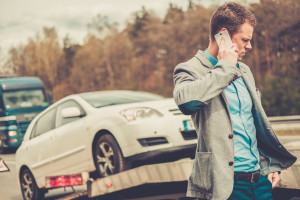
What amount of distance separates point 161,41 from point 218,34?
151 ft

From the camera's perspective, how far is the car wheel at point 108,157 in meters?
5.74

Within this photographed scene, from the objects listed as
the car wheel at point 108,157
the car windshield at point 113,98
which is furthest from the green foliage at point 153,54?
the car wheel at point 108,157

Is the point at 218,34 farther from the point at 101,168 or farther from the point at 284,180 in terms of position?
the point at 101,168

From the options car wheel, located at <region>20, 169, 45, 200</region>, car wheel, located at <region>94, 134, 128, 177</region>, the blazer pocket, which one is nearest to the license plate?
car wheel, located at <region>94, 134, 128, 177</region>

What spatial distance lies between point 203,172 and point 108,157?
3714 millimetres

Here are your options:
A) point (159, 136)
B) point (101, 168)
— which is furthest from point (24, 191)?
point (159, 136)

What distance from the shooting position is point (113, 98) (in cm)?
699

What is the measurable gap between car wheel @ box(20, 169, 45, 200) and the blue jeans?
535 centimetres

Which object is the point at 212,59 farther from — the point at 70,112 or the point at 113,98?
the point at 113,98

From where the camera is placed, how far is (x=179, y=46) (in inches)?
1752

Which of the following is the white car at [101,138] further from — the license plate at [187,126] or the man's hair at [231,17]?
the man's hair at [231,17]

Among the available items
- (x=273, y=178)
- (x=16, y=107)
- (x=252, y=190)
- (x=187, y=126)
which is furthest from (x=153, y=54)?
(x=252, y=190)

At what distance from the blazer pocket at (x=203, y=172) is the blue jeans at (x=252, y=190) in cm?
15

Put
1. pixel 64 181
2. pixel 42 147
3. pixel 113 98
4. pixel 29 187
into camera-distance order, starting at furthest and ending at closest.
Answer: pixel 29 187 → pixel 42 147 → pixel 113 98 → pixel 64 181
